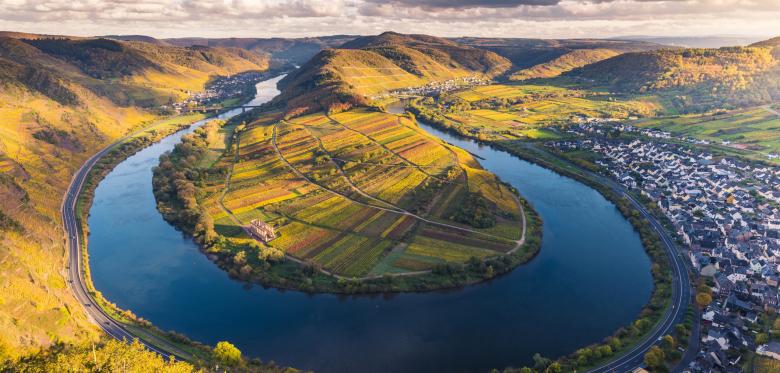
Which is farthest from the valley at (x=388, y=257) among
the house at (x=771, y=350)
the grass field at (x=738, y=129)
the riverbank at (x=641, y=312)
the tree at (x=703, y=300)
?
the grass field at (x=738, y=129)

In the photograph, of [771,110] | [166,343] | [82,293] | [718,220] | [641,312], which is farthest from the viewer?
[771,110]

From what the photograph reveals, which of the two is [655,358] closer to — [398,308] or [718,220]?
[398,308]

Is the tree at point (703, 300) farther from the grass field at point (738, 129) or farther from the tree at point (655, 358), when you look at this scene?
the grass field at point (738, 129)

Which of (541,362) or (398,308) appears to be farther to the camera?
(398,308)

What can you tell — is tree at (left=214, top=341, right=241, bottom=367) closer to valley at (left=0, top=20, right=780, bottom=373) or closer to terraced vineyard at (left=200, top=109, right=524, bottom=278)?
valley at (left=0, top=20, right=780, bottom=373)

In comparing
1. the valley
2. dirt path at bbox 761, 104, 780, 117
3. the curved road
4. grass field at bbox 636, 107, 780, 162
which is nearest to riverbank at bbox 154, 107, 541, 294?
the valley

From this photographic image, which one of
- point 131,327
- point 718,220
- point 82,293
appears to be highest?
point 718,220

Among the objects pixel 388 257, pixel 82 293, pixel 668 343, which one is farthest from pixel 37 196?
pixel 668 343

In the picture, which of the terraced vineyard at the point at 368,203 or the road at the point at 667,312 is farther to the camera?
the terraced vineyard at the point at 368,203
